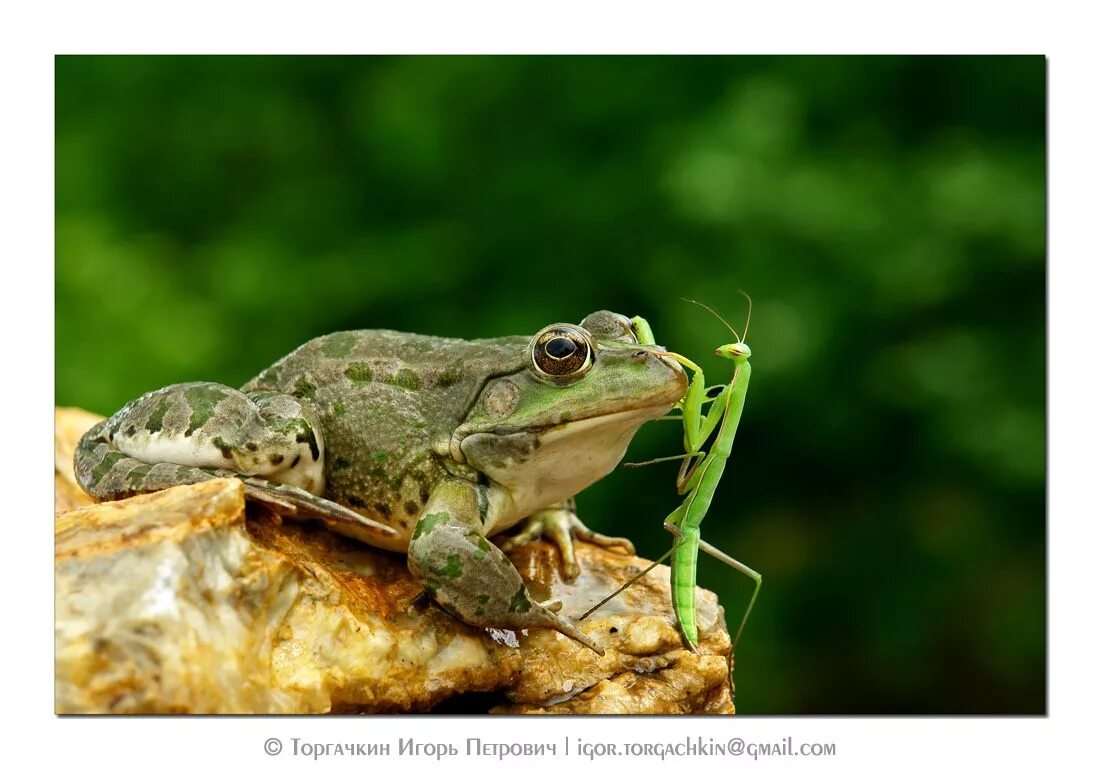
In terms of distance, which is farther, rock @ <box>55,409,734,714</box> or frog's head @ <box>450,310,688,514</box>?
frog's head @ <box>450,310,688,514</box>

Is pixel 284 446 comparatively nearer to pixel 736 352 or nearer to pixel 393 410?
pixel 393 410

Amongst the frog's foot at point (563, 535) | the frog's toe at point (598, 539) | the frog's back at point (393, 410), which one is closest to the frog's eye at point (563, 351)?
the frog's back at point (393, 410)

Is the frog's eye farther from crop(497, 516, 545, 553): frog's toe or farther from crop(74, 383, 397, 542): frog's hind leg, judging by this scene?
crop(497, 516, 545, 553): frog's toe

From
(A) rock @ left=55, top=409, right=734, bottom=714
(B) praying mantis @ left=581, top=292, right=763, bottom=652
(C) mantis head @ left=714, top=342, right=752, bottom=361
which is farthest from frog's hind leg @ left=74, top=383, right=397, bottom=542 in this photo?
(C) mantis head @ left=714, top=342, right=752, bottom=361

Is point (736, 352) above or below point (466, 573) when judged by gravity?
above

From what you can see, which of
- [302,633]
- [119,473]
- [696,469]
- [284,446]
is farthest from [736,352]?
[119,473]
